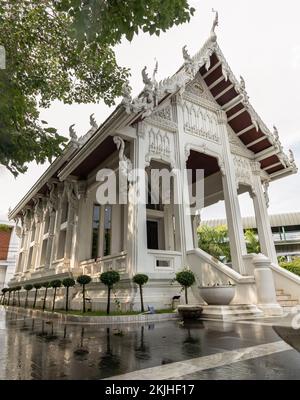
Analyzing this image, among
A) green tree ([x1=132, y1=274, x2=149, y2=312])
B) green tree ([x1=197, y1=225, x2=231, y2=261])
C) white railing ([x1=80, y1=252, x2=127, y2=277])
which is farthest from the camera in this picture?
green tree ([x1=197, y1=225, x2=231, y2=261])

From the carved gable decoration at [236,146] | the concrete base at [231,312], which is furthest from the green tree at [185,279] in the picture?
the carved gable decoration at [236,146]

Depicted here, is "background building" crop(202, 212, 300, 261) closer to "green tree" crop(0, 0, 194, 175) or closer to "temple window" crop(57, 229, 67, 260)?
"temple window" crop(57, 229, 67, 260)

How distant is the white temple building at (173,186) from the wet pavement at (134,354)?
3669mm

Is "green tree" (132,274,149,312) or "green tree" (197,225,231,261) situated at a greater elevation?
"green tree" (197,225,231,261)

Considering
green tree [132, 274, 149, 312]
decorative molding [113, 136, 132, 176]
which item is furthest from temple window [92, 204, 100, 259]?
green tree [132, 274, 149, 312]

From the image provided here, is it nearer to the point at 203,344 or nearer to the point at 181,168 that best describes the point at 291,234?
the point at 181,168

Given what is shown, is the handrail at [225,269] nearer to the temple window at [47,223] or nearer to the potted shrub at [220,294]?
the potted shrub at [220,294]

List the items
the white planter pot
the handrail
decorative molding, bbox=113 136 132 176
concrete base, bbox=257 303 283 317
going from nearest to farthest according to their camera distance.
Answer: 1. the white planter pot
2. concrete base, bbox=257 303 283 317
3. the handrail
4. decorative molding, bbox=113 136 132 176

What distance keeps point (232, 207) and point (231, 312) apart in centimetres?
581

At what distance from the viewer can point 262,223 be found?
14.2m

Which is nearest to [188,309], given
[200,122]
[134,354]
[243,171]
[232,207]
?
[134,354]

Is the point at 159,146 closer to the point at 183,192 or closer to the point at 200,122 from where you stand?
the point at 183,192

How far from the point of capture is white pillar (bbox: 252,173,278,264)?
44.5 ft

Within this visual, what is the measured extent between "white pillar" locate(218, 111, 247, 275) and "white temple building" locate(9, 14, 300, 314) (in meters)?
0.05
